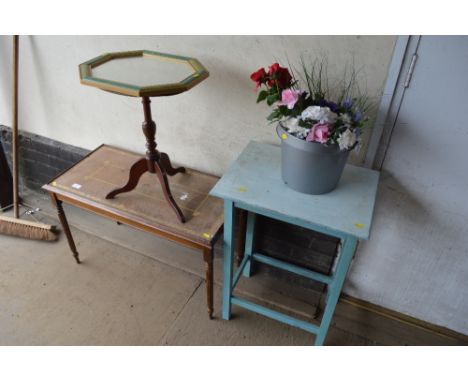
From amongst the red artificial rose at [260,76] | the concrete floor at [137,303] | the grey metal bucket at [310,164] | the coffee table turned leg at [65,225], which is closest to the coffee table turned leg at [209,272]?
the concrete floor at [137,303]

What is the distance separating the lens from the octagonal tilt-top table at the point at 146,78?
1.27m

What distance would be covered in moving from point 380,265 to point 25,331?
187 cm

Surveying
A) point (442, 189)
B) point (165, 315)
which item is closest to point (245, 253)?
point (165, 315)

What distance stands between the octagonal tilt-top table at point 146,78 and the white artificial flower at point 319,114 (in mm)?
470

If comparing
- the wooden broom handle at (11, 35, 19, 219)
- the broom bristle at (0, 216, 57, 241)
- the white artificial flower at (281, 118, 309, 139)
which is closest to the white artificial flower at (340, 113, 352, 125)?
the white artificial flower at (281, 118, 309, 139)

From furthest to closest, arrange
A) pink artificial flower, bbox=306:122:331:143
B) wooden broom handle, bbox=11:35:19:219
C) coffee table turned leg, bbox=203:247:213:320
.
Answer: wooden broom handle, bbox=11:35:19:219, coffee table turned leg, bbox=203:247:213:320, pink artificial flower, bbox=306:122:331:143

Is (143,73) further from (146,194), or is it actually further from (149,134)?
(146,194)

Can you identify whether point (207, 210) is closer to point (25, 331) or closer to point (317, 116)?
point (317, 116)

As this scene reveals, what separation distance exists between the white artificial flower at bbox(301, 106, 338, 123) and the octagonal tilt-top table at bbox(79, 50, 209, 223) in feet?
1.54

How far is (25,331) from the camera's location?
177 centimetres

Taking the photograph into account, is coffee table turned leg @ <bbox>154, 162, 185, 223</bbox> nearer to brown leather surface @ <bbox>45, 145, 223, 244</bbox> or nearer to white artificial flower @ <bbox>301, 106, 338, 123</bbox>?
brown leather surface @ <bbox>45, 145, 223, 244</bbox>

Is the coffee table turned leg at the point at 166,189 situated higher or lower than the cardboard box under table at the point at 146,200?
higher

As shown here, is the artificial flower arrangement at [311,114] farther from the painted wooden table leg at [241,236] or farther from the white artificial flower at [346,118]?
the painted wooden table leg at [241,236]

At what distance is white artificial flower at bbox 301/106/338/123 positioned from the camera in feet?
3.70
